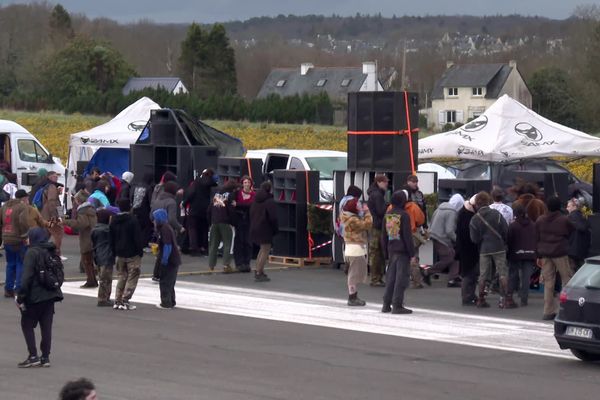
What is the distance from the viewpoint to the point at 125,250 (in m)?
16.9

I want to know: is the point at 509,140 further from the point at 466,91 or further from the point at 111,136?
the point at 466,91

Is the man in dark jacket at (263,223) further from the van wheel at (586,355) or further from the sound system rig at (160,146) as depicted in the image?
the van wheel at (586,355)

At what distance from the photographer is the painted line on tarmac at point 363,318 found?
14.7 m

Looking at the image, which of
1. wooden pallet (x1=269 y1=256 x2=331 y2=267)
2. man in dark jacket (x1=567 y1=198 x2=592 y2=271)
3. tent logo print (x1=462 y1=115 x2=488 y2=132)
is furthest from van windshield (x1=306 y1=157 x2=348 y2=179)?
man in dark jacket (x1=567 y1=198 x2=592 y2=271)

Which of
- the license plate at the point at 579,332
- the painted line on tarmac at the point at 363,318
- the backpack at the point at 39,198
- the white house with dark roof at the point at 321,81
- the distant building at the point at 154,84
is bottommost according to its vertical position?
the painted line on tarmac at the point at 363,318

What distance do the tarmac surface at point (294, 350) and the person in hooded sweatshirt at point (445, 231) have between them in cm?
48

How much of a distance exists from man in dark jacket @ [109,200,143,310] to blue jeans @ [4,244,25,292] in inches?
62.9

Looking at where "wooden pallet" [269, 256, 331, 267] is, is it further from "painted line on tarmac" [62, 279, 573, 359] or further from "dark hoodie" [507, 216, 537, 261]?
"dark hoodie" [507, 216, 537, 261]

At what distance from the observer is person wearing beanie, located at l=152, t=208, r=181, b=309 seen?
17.1 m

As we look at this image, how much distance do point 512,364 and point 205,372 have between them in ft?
11.1

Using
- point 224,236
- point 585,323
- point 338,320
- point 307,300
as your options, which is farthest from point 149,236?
point 585,323

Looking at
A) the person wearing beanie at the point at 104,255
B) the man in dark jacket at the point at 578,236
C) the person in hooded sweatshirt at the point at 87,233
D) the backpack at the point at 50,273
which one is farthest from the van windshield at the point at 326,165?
the backpack at the point at 50,273

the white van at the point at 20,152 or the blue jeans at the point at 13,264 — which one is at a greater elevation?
the white van at the point at 20,152

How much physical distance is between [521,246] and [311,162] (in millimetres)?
8780
